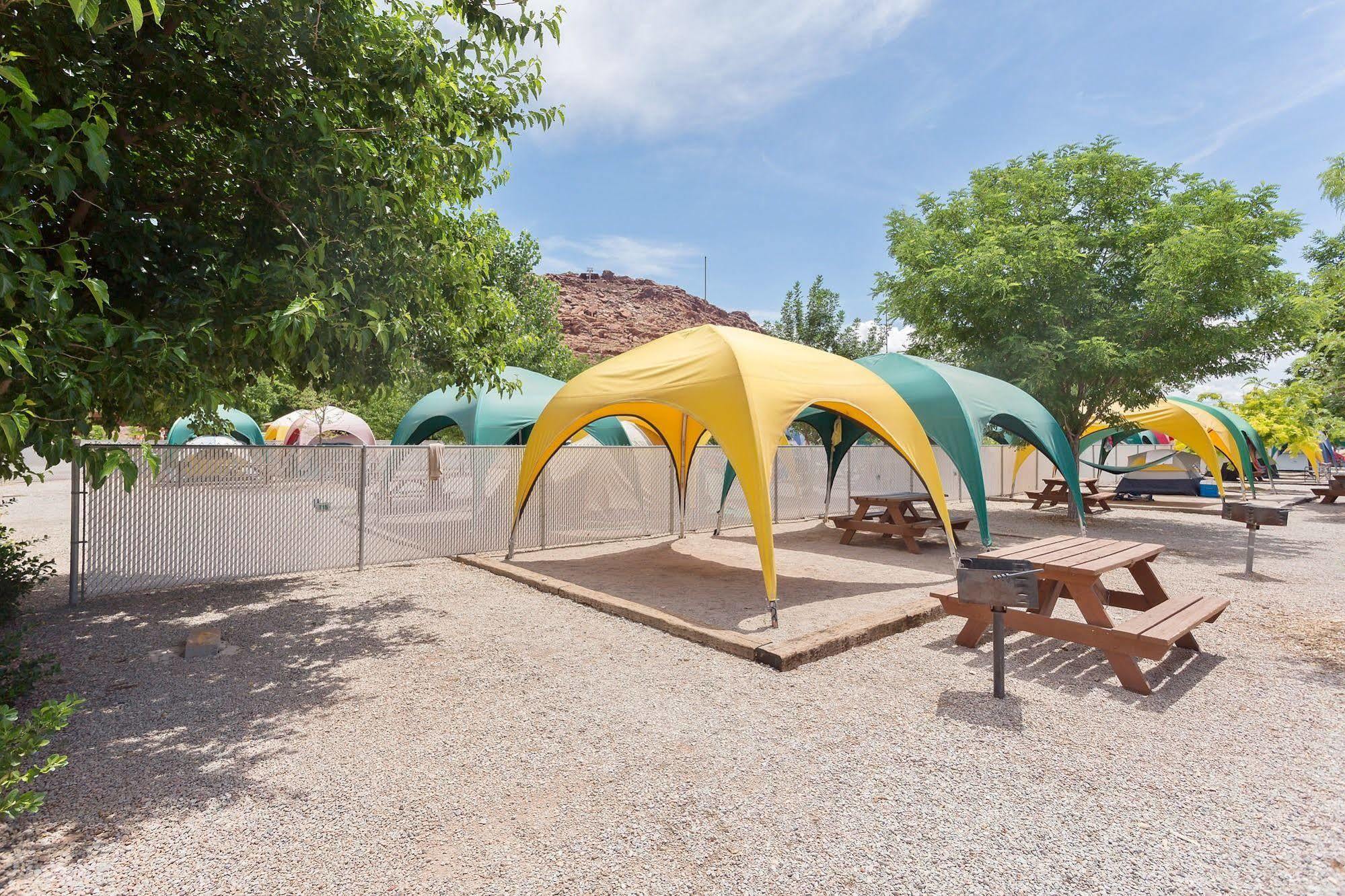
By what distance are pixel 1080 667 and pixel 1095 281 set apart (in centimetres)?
1174

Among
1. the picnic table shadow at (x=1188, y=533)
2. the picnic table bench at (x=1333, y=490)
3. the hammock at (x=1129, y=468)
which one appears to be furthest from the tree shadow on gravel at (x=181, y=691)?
the picnic table bench at (x=1333, y=490)

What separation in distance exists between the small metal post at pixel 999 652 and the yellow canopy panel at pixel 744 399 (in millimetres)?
2001

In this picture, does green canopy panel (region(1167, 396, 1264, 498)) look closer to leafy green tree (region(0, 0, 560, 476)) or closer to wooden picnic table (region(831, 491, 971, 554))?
wooden picnic table (region(831, 491, 971, 554))

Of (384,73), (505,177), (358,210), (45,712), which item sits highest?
(505,177)

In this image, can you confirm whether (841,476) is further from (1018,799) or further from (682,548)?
(1018,799)

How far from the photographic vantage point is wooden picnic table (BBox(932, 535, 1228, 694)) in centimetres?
453

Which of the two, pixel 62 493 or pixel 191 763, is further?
pixel 62 493

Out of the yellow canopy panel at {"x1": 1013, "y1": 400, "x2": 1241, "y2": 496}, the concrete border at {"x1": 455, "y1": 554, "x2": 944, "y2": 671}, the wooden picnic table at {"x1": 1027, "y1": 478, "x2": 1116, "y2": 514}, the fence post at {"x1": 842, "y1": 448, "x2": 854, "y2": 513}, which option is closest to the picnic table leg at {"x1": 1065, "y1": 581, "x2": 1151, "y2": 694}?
the concrete border at {"x1": 455, "y1": 554, "x2": 944, "y2": 671}

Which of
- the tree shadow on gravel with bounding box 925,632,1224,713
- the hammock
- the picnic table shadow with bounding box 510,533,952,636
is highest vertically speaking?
the hammock

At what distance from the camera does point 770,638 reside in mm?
5574

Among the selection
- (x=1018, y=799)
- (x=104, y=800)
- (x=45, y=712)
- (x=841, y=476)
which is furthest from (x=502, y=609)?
(x=841, y=476)

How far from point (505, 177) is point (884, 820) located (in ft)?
24.7

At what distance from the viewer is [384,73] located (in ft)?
15.0

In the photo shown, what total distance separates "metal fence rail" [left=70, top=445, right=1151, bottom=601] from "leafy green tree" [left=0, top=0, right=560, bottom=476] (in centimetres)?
201
